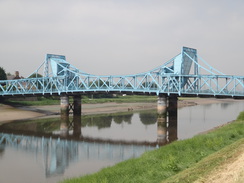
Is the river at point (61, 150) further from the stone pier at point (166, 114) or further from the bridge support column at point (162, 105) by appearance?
the bridge support column at point (162, 105)

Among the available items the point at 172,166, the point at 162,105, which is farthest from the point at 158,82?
the point at 172,166

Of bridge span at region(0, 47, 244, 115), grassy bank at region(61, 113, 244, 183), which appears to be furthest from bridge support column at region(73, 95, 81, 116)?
grassy bank at region(61, 113, 244, 183)

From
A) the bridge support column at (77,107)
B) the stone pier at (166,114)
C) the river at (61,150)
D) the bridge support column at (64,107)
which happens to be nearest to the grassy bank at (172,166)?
the river at (61,150)

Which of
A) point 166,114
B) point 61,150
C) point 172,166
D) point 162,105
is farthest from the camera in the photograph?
point 162,105

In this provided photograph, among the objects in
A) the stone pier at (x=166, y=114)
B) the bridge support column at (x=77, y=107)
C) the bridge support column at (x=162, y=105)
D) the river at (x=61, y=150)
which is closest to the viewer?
the river at (x=61, y=150)

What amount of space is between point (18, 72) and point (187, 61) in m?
70.2

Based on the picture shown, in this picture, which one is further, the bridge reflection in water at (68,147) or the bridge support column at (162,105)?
the bridge support column at (162,105)

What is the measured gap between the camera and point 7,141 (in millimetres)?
31297

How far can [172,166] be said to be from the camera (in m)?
13.2

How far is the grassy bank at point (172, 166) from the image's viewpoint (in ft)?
34.9

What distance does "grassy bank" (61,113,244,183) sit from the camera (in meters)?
10.6

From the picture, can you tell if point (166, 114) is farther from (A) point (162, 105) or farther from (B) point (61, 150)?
(B) point (61, 150)

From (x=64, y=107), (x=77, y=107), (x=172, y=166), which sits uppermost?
(x=172, y=166)

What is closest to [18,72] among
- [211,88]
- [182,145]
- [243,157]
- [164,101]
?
[164,101]
